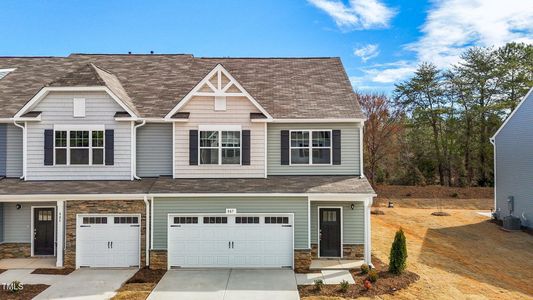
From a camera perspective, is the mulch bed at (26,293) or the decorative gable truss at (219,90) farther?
the decorative gable truss at (219,90)

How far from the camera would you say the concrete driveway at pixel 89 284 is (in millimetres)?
11008

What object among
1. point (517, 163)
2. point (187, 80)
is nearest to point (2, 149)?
point (187, 80)

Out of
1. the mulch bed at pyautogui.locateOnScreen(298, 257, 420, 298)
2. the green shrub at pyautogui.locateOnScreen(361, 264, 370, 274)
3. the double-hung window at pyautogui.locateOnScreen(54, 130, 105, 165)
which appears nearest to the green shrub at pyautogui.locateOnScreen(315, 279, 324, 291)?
the mulch bed at pyautogui.locateOnScreen(298, 257, 420, 298)

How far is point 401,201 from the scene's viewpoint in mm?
31172

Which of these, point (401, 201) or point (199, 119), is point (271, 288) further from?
point (401, 201)

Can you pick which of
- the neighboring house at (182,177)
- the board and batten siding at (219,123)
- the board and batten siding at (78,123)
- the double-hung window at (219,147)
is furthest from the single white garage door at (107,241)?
the double-hung window at (219,147)

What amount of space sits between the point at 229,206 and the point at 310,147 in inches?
168

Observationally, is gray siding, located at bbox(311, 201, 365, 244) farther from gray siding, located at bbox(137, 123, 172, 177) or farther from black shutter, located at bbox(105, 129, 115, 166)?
black shutter, located at bbox(105, 129, 115, 166)

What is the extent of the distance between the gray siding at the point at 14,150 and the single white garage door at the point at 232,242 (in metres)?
7.17

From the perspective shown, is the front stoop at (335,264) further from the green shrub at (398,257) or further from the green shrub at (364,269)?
the green shrub at (398,257)

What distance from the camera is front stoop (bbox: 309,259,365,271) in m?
13.6

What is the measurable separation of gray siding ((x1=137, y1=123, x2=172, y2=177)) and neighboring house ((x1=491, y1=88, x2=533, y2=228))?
65.1 ft

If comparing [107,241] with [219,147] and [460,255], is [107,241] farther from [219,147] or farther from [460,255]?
[460,255]

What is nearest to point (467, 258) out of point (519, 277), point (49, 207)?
point (519, 277)
